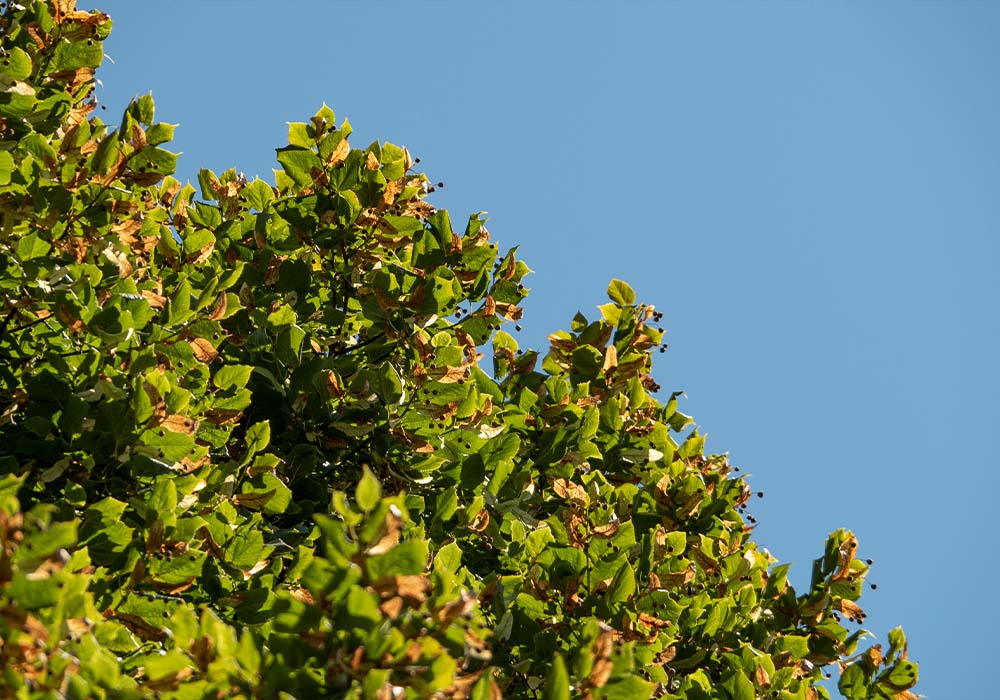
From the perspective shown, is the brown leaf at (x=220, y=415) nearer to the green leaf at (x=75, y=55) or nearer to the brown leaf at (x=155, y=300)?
the brown leaf at (x=155, y=300)

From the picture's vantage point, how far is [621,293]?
661 cm

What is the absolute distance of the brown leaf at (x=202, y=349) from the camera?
14.5 ft

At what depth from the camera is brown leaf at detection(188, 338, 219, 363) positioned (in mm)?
4422

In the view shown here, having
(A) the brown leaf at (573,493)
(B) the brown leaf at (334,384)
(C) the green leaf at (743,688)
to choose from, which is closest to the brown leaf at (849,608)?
(C) the green leaf at (743,688)

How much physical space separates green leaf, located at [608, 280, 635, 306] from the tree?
0.02 metres

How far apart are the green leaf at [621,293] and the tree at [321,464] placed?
0.6 inches

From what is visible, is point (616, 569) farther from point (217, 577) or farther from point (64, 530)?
point (64, 530)

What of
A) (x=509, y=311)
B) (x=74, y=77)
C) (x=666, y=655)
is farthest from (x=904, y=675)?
(x=74, y=77)

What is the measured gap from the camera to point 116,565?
13.0 feet

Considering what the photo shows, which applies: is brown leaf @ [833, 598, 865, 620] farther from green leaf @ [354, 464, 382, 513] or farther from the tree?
green leaf @ [354, 464, 382, 513]

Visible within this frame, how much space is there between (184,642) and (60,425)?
6.17 ft

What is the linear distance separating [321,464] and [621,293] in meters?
2.38

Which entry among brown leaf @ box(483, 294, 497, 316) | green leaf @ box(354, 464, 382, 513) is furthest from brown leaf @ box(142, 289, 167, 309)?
green leaf @ box(354, 464, 382, 513)

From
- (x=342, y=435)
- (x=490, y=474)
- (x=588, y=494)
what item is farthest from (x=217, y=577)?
(x=588, y=494)
